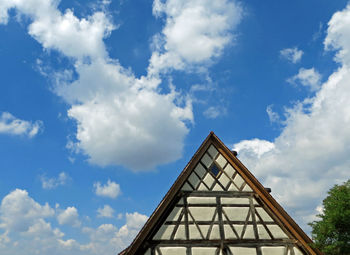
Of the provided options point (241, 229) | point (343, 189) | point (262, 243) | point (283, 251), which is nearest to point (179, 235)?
point (241, 229)

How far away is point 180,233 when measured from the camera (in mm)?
12188

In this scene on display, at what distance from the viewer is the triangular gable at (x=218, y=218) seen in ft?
39.6

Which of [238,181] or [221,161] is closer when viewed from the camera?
[238,181]

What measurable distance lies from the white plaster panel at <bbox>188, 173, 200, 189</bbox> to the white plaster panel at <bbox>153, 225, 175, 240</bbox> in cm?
185

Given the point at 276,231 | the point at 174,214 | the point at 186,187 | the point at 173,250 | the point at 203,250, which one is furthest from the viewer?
the point at 186,187

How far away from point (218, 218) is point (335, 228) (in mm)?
4654

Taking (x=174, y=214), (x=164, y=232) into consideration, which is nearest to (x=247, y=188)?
(x=174, y=214)

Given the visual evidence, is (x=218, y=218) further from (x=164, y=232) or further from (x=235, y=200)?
(x=164, y=232)

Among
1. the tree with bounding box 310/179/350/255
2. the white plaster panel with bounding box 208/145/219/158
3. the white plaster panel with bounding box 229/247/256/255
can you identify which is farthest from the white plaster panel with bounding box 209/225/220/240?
the tree with bounding box 310/179/350/255

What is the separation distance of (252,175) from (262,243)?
8.63 ft

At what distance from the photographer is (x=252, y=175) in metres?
13.3

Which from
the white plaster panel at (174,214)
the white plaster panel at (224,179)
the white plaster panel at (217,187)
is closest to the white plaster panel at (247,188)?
the white plaster panel at (224,179)

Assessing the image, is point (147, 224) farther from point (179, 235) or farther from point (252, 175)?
point (252, 175)

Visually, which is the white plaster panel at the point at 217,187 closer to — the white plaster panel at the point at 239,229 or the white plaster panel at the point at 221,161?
the white plaster panel at the point at 221,161
